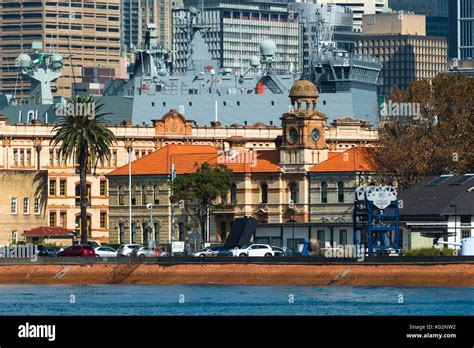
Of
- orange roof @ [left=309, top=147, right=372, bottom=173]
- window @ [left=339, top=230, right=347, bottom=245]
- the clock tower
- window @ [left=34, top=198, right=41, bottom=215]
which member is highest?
the clock tower

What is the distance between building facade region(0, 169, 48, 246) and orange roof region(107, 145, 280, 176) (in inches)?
483

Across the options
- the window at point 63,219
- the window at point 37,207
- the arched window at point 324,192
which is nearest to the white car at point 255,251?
the arched window at point 324,192

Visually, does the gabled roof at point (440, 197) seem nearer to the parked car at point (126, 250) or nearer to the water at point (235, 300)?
the water at point (235, 300)

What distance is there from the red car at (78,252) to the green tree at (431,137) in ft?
85.5

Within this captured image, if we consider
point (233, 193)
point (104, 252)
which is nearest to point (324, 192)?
point (233, 193)

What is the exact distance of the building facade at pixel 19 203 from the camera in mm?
154375

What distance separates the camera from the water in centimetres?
6888

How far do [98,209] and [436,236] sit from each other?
62478 mm

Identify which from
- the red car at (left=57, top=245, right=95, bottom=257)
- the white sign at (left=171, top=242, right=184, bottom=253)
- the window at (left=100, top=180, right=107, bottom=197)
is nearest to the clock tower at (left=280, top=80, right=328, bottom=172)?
the white sign at (left=171, top=242, right=184, bottom=253)

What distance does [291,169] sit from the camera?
13775cm

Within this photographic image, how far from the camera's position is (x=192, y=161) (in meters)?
144

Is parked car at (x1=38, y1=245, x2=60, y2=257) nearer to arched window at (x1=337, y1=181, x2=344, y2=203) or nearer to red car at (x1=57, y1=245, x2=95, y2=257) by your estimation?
red car at (x1=57, y1=245, x2=95, y2=257)

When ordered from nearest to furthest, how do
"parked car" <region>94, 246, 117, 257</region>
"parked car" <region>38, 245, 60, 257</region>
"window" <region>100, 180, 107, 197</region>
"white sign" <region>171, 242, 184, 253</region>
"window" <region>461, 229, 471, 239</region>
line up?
"window" <region>461, 229, 471, 239</region> < "parked car" <region>94, 246, 117, 257</region> < "parked car" <region>38, 245, 60, 257</region> < "white sign" <region>171, 242, 184, 253</region> < "window" <region>100, 180, 107, 197</region>
